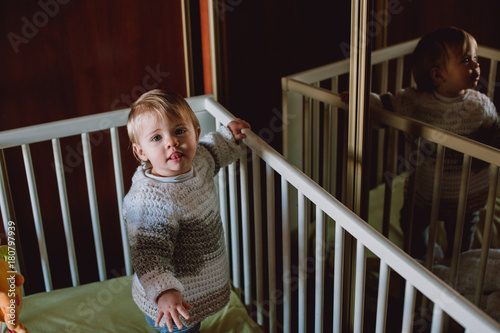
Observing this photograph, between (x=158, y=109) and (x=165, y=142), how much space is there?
0.23 feet

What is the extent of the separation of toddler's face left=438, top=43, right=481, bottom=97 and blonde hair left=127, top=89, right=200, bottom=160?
70 cm

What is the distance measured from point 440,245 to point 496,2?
74 centimetres

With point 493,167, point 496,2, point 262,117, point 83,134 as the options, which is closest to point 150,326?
point 83,134

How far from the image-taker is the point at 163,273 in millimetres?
1115

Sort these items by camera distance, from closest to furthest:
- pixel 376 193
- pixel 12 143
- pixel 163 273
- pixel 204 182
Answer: pixel 163 273 < pixel 204 182 < pixel 12 143 < pixel 376 193

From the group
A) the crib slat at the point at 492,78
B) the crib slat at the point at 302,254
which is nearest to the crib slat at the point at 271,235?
the crib slat at the point at 302,254

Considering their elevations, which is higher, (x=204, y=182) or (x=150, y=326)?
(x=204, y=182)

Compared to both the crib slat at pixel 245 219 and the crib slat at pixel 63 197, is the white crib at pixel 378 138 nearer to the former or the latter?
the crib slat at pixel 245 219

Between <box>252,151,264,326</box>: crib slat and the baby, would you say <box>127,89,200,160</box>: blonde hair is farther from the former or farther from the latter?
<box>252,151,264,326</box>: crib slat

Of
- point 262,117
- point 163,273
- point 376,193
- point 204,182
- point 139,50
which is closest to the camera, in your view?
point 163,273

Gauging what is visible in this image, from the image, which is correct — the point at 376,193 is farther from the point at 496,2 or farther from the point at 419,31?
the point at 496,2

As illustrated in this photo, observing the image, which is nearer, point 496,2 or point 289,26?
point 496,2

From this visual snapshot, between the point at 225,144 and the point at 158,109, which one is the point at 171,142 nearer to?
the point at 158,109

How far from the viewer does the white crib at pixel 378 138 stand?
1.34 m
